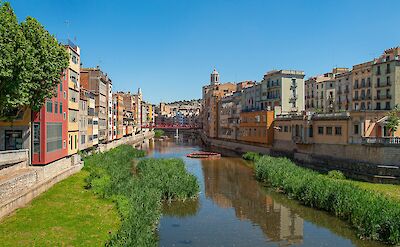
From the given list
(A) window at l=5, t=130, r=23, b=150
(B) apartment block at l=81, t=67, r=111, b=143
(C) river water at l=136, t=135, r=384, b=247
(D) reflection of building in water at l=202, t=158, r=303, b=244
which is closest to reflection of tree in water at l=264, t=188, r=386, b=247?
(C) river water at l=136, t=135, r=384, b=247

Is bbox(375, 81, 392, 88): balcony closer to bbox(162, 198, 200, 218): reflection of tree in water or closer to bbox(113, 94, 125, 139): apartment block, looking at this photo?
bbox(162, 198, 200, 218): reflection of tree in water

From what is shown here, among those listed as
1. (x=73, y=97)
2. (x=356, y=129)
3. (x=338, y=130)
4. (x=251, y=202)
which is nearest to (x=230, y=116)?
(x=338, y=130)

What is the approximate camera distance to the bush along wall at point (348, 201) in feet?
84.3

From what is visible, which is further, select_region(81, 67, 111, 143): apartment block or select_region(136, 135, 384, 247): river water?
select_region(81, 67, 111, 143): apartment block

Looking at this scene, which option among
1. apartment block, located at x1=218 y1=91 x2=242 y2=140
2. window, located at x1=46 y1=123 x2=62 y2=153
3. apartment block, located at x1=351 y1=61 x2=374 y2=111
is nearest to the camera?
window, located at x1=46 y1=123 x2=62 y2=153

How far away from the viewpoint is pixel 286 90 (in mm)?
82062

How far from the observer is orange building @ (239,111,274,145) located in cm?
7594

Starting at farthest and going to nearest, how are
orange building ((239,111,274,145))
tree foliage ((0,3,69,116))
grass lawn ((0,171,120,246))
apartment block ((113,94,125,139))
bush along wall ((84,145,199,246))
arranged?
1. apartment block ((113,94,125,139))
2. orange building ((239,111,274,145))
3. tree foliage ((0,3,69,116))
4. grass lawn ((0,171,120,246))
5. bush along wall ((84,145,199,246))

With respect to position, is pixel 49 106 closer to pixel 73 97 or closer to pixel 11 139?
pixel 11 139

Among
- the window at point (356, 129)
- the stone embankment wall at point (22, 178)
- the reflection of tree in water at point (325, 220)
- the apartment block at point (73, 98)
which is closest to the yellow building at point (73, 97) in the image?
the apartment block at point (73, 98)

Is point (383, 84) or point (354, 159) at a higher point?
point (383, 84)

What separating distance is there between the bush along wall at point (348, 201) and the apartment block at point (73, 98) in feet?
88.5

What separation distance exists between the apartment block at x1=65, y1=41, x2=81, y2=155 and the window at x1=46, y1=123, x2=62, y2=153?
4.71 meters

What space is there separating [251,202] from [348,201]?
1100 cm
